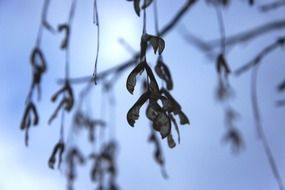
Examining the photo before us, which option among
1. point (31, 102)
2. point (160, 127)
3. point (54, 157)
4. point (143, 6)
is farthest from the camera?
point (31, 102)

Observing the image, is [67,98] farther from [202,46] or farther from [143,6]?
[202,46]

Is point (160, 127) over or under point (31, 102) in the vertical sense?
under

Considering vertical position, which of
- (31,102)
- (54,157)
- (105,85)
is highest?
(105,85)

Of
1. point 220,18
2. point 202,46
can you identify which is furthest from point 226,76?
point 202,46

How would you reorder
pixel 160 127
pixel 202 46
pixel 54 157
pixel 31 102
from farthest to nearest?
1. pixel 202 46
2. pixel 31 102
3. pixel 54 157
4. pixel 160 127

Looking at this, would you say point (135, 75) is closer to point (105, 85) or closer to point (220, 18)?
point (220, 18)

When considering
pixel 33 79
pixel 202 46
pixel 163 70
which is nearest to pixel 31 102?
pixel 33 79

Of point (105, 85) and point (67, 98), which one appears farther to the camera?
point (105, 85)

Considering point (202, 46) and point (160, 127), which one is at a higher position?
point (202, 46)

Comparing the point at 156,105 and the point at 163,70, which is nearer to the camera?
the point at 156,105
